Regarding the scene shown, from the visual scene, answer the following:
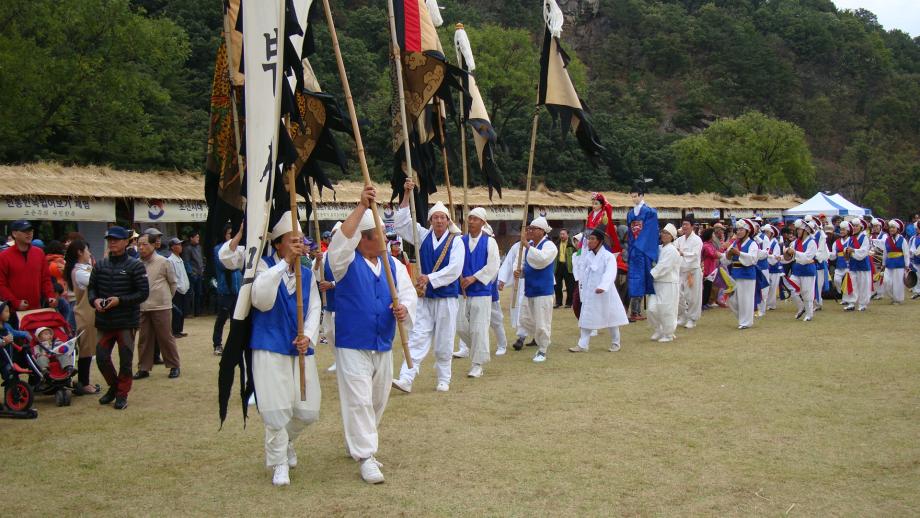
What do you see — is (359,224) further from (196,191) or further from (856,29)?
(856,29)

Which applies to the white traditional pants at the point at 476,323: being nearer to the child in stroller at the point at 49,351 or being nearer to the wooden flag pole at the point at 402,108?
the wooden flag pole at the point at 402,108

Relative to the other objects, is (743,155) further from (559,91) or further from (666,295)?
(559,91)

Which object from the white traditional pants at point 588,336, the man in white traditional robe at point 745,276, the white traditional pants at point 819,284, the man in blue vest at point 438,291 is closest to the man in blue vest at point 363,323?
the man in blue vest at point 438,291

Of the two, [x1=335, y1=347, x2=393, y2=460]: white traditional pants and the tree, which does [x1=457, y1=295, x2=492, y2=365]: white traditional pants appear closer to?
[x1=335, y1=347, x2=393, y2=460]: white traditional pants

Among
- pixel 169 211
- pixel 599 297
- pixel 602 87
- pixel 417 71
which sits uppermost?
pixel 602 87

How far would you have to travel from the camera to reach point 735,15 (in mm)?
86500

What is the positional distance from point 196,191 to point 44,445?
40.5 ft

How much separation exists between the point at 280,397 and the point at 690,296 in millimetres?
10637

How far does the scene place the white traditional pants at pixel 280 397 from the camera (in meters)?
5.21

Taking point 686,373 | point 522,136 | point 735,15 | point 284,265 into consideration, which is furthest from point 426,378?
point 735,15

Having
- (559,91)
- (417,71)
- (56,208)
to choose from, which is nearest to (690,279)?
(559,91)

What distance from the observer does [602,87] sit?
208 ft

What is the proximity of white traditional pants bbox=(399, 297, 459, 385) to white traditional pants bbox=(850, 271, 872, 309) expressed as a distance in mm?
10741

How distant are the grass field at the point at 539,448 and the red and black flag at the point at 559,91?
2846 mm
